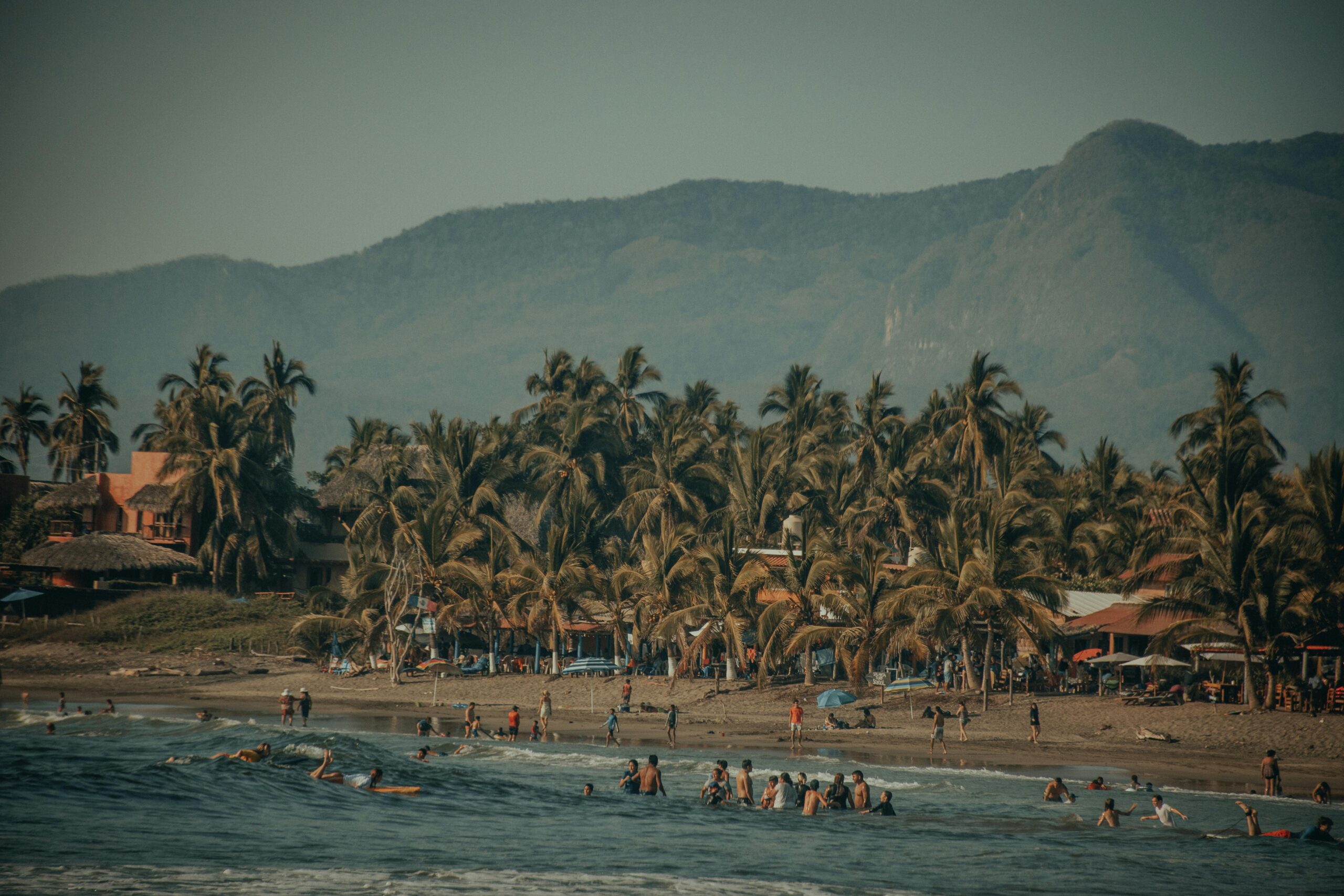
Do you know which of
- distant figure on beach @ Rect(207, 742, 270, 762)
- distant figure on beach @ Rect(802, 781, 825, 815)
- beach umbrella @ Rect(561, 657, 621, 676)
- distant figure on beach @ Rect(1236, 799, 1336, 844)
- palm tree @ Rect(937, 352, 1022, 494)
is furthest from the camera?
palm tree @ Rect(937, 352, 1022, 494)

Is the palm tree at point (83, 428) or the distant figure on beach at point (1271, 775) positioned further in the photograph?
the palm tree at point (83, 428)

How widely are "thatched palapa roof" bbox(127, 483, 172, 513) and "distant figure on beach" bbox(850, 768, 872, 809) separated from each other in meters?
47.6

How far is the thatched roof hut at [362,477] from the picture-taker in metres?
66.9

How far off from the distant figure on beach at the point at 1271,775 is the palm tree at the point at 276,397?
57.2 meters

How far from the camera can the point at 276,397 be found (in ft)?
247

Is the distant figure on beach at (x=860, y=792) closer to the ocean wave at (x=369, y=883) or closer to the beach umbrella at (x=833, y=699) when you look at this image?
the ocean wave at (x=369, y=883)

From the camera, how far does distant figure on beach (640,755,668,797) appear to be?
2841cm

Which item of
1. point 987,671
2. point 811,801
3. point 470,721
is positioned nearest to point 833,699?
point 987,671

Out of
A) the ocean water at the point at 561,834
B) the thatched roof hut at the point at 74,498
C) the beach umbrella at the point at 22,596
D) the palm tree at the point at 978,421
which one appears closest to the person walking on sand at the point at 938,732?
the ocean water at the point at 561,834

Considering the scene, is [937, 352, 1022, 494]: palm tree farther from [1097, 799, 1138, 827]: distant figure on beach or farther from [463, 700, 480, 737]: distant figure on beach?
[1097, 799, 1138, 827]: distant figure on beach

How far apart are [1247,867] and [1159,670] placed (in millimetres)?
22024

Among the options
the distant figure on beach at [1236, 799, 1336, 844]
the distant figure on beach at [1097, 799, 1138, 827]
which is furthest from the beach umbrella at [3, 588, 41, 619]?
the distant figure on beach at [1236, 799, 1336, 844]

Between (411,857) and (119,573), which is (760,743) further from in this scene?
(119,573)

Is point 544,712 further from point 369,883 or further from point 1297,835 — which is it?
point 1297,835
